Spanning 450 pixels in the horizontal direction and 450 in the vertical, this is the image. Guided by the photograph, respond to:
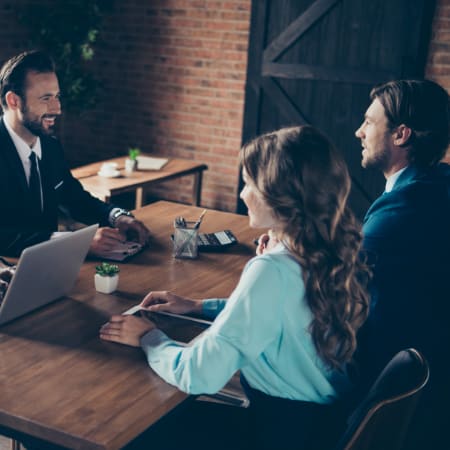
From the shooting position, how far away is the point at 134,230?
8.79 ft

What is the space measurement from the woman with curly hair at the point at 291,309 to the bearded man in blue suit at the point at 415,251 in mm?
265

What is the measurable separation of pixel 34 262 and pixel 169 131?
4.38 meters

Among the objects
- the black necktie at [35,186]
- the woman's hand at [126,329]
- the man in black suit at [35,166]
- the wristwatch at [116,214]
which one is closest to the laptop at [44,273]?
the woman's hand at [126,329]

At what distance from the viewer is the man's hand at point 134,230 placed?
2.63 meters

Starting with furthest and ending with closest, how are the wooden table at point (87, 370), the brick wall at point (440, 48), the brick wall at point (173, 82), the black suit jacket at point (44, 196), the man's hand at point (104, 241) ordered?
the brick wall at point (173, 82) → the brick wall at point (440, 48) → the black suit jacket at point (44, 196) → the man's hand at point (104, 241) → the wooden table at point (87, 370)

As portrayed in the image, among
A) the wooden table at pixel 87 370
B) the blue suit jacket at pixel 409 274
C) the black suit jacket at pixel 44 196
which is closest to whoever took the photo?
A: the wooden table at pixel 87 370

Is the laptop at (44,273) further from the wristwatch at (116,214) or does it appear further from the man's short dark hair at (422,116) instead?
the man's short dark hair at (422,116)

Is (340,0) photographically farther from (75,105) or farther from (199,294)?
(199,294)

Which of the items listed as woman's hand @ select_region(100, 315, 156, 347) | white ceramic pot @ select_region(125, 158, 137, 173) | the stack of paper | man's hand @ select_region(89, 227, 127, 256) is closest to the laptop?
woman's hand @ select_region(100, 315, 156, 347)

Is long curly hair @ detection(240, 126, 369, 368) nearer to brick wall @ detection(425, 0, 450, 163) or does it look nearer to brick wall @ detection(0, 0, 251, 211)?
brick wall @ detection(425, 0, 450, 163)

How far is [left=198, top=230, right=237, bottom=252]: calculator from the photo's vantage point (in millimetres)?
2613

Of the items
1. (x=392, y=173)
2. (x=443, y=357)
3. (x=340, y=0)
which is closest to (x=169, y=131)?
(x=340, y=0)

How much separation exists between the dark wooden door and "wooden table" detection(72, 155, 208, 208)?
0.81m

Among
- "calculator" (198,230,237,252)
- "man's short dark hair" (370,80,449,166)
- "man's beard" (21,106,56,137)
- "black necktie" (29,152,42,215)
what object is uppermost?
"man's short dark hair" (370,80,449,166)
